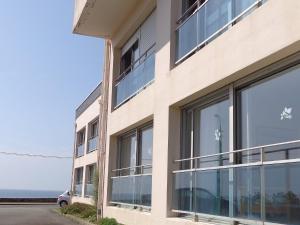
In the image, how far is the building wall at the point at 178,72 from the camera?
24.7ft

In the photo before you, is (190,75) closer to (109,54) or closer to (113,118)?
(113,118)

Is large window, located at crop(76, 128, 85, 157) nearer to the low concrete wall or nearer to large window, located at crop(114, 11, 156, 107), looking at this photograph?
the low concrete wall

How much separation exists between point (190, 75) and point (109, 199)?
782 centimetres

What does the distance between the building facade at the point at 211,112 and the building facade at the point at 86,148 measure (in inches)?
463

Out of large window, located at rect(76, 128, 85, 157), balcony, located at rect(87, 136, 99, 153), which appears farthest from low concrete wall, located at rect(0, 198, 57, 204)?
balcony, located at rect(87, 136, 99, 153)

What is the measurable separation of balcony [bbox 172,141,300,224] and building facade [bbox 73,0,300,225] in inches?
0.7

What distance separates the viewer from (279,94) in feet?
25.8

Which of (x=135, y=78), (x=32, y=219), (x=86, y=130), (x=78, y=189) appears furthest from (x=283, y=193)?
(x=78, y=189)

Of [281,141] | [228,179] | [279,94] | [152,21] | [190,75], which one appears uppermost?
[152,21]

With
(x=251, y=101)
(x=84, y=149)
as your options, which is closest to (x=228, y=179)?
(x=251, y=101)

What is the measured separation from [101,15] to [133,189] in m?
5.90

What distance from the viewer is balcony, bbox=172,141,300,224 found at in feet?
23.0

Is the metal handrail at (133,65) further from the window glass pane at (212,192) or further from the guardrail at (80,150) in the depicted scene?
the guardrail at (80,150)

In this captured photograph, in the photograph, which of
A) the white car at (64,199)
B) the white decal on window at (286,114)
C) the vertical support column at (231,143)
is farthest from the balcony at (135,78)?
the white car at (64,199)
